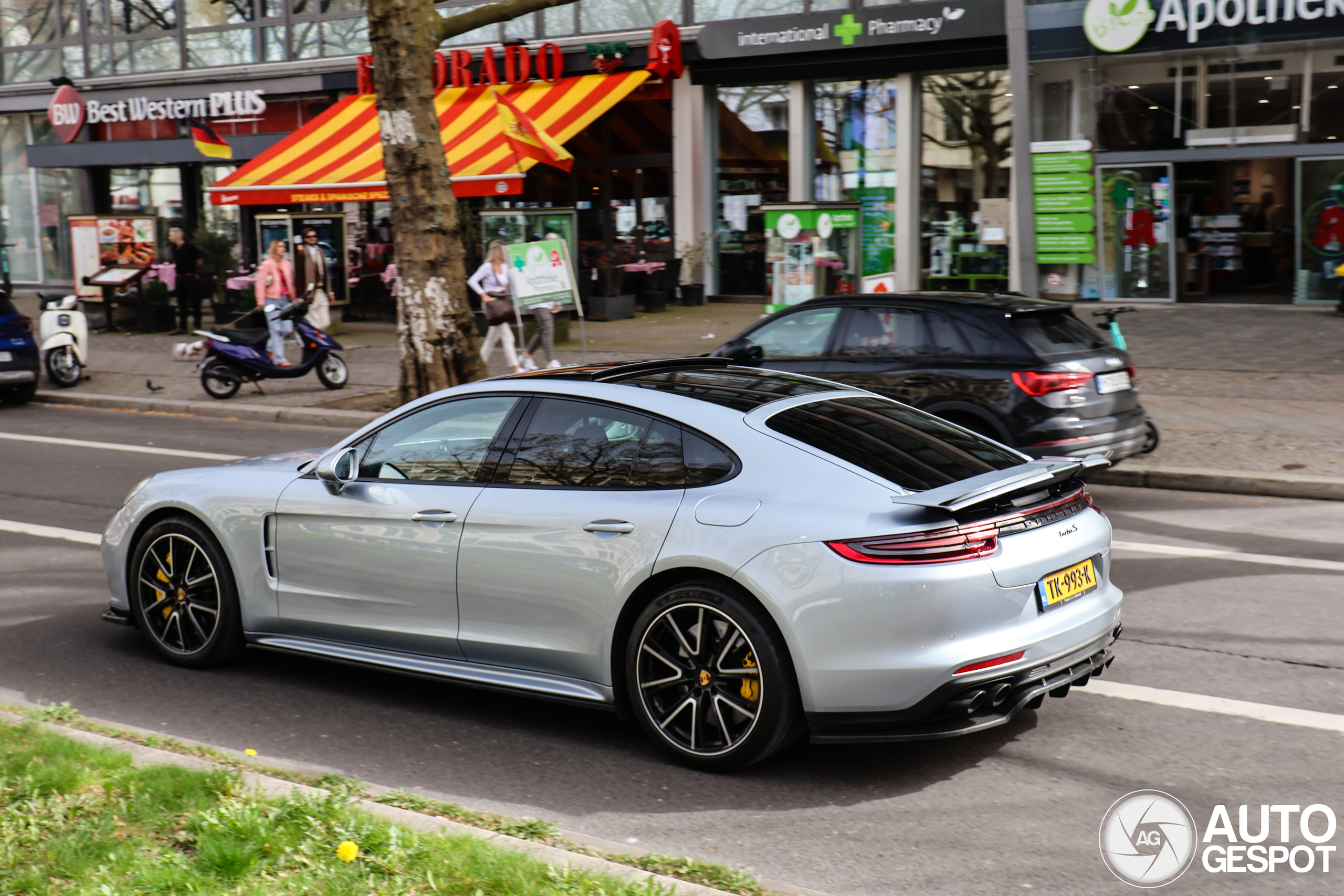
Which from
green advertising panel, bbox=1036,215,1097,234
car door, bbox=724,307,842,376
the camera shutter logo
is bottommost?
the camera shutter logo

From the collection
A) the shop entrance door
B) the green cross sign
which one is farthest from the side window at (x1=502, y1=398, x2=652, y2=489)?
the green cross sign

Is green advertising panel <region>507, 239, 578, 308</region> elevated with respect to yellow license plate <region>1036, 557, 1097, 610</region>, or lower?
elevated

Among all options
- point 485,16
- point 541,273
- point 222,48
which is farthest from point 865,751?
point 222,48

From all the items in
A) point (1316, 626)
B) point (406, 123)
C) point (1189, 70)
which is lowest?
point (1316, 626)

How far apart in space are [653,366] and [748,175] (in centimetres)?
2143

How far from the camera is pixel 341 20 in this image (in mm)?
29016

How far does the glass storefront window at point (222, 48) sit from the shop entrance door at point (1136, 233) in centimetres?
1985

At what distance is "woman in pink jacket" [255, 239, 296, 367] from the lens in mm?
17531

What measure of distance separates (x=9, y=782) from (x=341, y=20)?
1082 inches

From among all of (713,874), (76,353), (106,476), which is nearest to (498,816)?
(713,874)

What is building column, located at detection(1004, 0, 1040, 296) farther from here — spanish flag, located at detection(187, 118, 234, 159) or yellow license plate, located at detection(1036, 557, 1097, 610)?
spanish flag, located at detection(187, 118, 234, 159)

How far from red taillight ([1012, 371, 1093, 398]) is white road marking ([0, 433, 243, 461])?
710 cm

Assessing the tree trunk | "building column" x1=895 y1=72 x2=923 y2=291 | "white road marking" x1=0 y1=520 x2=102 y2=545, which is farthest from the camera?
"building column" x1=895 y1=72 x2=923 y2=291

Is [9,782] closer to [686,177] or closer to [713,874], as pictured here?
[713,874]
